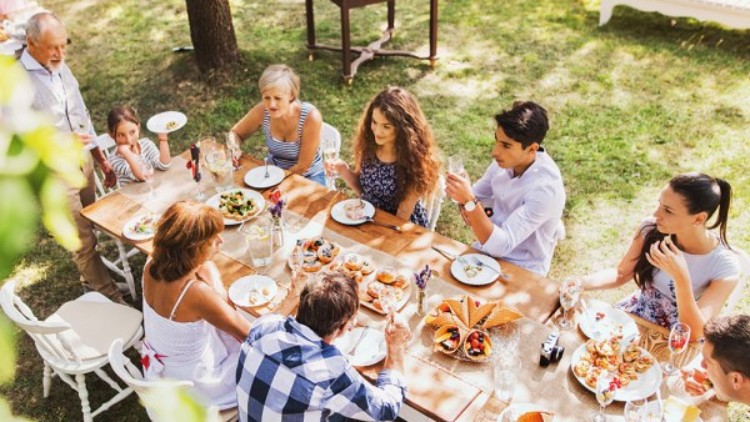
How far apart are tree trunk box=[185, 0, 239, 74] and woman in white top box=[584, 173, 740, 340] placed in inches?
208

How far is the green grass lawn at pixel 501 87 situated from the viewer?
5293mm

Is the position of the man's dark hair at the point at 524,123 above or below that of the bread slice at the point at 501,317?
above

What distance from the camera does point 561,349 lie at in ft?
9.21

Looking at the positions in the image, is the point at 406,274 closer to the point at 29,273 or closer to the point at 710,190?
the point at 710,190

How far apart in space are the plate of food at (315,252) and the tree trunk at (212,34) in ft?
14.3

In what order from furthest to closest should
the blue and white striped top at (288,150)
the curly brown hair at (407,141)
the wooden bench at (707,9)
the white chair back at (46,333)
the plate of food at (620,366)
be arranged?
the wooden bench at (707,9), the blue and white striped top at (288,150), the curly brown hair at (407,141), the white chair back at (46,333), the plate of food at (620,366)

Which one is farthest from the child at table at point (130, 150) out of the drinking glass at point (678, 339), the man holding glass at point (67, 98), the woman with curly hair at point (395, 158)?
the drinking glass at point (678, 339)

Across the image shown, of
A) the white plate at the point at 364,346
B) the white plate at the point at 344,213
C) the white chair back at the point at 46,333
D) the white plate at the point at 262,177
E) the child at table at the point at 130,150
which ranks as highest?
the child at table at the point at 130,150

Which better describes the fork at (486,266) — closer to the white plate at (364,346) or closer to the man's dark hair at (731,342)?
the white plate at (364,346)

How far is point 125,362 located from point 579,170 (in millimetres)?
4264

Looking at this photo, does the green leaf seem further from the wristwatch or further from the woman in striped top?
the woman in striped top

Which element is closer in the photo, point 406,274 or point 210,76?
point 406,274

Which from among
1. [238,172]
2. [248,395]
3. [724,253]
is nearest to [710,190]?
[724,253]

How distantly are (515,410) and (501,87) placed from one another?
5149 mm
